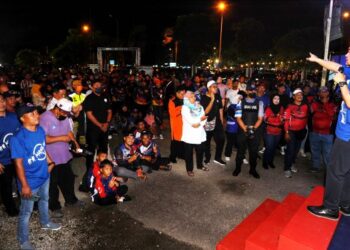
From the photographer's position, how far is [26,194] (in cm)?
353

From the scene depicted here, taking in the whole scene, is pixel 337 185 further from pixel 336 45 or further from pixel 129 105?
pixel 336 45

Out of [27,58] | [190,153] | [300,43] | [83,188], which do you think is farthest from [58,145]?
[27,58]

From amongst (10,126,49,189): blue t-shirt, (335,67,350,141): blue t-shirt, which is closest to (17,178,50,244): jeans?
(10,126,49,189): blue t-shirt

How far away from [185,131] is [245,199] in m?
1.86

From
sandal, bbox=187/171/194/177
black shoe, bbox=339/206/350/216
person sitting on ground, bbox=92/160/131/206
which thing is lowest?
sandal, bbox=187/171/194/177

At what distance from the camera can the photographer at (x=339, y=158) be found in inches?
120

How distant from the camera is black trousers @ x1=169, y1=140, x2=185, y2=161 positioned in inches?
291

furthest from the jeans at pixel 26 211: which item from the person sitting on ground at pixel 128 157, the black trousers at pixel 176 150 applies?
the black trousers at pixel 176 150

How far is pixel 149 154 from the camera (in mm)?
6723

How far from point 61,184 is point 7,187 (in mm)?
786

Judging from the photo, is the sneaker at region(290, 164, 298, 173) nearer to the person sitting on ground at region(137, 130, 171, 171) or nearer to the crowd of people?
the crowd of people

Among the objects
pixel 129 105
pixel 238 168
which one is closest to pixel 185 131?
pixel 238 168

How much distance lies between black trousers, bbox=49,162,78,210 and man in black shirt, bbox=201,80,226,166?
3330mm

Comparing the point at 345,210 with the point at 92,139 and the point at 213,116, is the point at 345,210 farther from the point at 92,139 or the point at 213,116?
the point at 92,139
